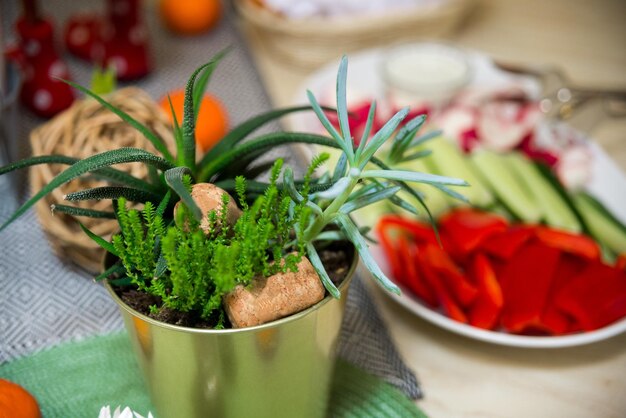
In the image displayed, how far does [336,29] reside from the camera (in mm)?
1066

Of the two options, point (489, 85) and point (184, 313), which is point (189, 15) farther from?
point (184, 313)

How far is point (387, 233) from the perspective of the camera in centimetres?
73

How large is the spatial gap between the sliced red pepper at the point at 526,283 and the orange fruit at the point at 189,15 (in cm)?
71

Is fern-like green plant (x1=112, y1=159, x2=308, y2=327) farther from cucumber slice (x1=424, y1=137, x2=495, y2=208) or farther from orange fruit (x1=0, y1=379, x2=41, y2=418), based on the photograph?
cucumber slice (x1=424, y1=137, x2=495, y2=208)

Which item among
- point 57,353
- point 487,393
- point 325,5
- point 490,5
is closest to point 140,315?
point 57,353

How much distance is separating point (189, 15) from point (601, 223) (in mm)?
722

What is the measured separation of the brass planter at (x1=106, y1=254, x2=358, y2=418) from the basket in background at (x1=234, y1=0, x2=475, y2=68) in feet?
2.21

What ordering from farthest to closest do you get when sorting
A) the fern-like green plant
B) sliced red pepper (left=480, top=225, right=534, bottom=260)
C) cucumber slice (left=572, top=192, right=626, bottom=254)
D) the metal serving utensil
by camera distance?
the metal serving utensil
cucumber slice (left=572, top=192, right=626, bottom=254)
sliced red pepper (left=480, top=225, right=534, bottom=260)
the fern-like green plant

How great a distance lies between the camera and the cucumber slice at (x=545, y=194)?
0.80 metres

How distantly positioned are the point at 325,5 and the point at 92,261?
61 cm

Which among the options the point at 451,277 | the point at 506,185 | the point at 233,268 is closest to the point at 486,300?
the point at 451,277

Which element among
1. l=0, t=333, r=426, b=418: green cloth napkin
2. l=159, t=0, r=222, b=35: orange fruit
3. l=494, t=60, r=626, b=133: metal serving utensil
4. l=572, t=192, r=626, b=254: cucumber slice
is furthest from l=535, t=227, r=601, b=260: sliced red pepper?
l=159, t=0, r=222, b=35: orange fruit

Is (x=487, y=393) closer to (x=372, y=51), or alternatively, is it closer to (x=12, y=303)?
(x=12, y=303)

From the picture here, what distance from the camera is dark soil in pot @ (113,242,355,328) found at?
17.3 inches
